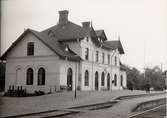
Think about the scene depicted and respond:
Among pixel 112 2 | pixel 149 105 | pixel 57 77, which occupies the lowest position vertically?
pixel 149 105

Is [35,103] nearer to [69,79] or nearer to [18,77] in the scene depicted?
[18,77]

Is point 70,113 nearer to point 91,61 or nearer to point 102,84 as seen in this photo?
point 91,61

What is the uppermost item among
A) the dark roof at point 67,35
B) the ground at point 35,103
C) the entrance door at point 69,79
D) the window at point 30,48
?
the dark roof at point 67,35

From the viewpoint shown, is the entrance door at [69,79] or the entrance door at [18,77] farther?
the entrance door at [69,79]

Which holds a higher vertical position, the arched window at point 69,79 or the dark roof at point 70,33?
the dark roof at point 70,33

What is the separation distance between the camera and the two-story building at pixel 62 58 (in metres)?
15.0

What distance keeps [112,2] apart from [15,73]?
321 inches

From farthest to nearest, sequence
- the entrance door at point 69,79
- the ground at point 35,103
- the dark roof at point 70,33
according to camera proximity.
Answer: the dark roof at point 70,33
the entrance door at point 69,79
the ground at point 35,103

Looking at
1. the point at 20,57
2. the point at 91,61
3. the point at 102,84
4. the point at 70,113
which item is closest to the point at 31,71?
the point at 20,57

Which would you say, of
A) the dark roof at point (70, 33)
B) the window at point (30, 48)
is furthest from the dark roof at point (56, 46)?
the window at point (30, 48)

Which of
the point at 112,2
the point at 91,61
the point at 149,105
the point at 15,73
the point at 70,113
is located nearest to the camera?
the point at 112,2

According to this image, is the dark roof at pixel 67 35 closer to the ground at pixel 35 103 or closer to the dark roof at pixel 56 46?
the dark roof at pixel 56 46

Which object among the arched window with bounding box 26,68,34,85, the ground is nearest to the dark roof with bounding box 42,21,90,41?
the arched window with bounding box 26,68,34,85

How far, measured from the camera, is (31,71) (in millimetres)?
16438
